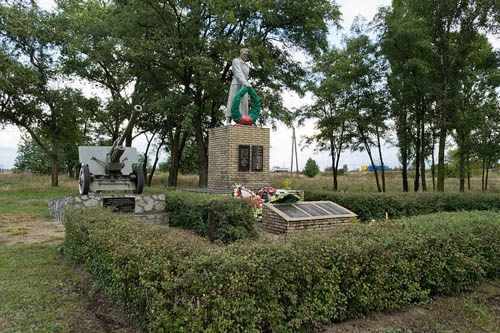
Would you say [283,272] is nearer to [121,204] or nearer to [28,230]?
[121,204]

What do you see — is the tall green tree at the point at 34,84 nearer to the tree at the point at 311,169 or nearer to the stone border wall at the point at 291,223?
the stone border wall at the point at 291,223

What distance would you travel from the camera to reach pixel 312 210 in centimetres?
808

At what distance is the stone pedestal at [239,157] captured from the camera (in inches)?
435


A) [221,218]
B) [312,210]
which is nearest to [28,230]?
[221,218]

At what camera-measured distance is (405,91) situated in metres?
17.5

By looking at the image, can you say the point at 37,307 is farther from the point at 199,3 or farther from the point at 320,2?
the point at 320,2

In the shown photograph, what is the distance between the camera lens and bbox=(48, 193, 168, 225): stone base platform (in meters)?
8.52

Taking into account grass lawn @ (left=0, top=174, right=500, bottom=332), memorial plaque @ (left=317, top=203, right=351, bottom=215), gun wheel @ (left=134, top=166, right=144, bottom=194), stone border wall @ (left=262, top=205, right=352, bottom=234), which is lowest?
grass lawn @ (left=0, top=174, right=500, bottom=332)

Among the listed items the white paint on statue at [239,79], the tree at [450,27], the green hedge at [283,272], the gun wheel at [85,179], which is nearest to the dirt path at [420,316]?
the green hedge at [283,272]

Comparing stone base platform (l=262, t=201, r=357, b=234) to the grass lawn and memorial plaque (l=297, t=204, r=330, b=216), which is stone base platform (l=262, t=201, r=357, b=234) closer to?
memorial plaque (l=297, t=204, r=330, b=216)

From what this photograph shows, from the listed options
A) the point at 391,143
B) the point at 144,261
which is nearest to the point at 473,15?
the point at 391,143

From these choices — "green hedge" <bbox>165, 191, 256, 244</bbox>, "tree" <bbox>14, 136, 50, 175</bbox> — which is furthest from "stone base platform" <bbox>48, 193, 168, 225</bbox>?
"tree" <bbox>14, 136, 50, 175</bbox>

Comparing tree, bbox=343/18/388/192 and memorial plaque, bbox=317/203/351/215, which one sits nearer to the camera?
memorial plaque, bbox=317/203/351/215

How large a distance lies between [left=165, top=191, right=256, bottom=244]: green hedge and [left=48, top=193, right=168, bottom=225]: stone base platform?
4.55 ft
